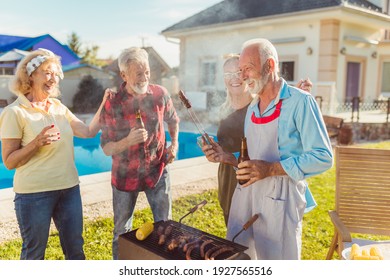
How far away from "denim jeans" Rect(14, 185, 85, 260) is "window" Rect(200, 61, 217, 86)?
1146 mm

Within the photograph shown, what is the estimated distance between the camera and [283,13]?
249 cm

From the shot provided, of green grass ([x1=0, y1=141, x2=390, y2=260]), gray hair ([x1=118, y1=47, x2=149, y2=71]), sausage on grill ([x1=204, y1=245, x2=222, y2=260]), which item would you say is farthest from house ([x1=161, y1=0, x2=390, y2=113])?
sausage on grill ([x1=204, y1=245, x2=222, y2=260])

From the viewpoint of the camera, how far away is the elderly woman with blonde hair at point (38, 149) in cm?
169

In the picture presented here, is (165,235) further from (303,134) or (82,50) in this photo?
(82,50)

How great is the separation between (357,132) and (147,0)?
206 inches

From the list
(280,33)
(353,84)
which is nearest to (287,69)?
(280,33)

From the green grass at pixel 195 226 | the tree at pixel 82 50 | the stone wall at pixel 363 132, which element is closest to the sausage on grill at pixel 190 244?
the green grass at pixel 195 226

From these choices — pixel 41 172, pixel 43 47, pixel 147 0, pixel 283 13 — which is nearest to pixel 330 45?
pixel 283 13

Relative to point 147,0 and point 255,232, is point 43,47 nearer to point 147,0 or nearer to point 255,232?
point 147,0

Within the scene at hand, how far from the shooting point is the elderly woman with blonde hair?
169 cm

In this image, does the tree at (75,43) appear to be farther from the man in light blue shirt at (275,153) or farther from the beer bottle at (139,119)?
the man in light blue shirt at (275,153)

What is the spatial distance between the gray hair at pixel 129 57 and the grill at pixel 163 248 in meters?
0.87

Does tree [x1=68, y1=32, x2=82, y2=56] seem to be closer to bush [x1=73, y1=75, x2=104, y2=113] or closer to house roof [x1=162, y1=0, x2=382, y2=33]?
bush [x1=73, y1=75, x2=104, y2=113]

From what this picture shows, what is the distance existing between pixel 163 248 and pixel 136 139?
0.62m
